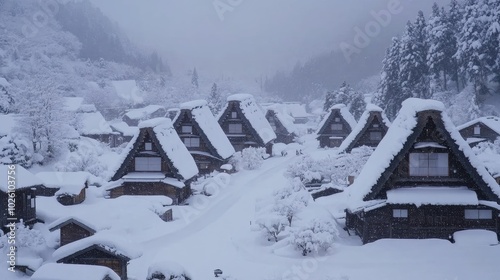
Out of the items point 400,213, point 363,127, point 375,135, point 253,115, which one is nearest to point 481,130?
point 375,135

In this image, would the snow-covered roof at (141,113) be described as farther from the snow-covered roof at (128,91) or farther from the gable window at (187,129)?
the gable window at (187,129)

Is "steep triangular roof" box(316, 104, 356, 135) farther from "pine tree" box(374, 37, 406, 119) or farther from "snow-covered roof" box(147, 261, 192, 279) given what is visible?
"snow-covered roof" box(147, 261, 192, 279)

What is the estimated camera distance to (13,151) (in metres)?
41.9

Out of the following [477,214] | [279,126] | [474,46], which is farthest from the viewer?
[279,126]

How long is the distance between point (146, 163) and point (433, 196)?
1972 cm

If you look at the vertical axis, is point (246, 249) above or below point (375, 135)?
below

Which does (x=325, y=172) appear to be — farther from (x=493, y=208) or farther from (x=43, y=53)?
(x=43, y=53)

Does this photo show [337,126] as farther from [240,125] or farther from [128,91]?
[128,91]

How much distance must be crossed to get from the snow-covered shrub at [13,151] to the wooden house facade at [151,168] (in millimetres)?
15395

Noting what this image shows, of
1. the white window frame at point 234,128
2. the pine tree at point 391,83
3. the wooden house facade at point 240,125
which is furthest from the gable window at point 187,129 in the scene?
the pine tree at point 391,83

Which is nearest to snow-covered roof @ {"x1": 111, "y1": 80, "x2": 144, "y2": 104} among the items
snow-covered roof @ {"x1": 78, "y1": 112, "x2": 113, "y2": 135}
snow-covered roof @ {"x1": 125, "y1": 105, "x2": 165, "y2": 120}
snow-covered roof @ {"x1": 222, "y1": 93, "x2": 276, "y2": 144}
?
snow-covered roof @ {"x1": 125, "y1": 105, "x2": 165, "y2": 120}

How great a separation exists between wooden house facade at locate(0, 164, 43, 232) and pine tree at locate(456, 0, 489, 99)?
45.2 metres

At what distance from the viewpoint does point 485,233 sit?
20609 mm

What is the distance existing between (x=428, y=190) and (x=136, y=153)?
19.9 m
